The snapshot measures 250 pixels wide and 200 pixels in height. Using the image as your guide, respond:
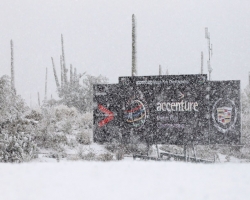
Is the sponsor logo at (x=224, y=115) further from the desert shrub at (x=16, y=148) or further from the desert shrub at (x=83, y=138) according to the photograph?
the desert shrub at (x=16, y=148)

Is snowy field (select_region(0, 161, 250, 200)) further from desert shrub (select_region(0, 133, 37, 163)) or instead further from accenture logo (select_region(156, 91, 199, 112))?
accenture logo (select_region(156, 91, 199, 112))

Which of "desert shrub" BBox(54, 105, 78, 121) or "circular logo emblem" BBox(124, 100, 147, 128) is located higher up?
"circular logo emblem" BBox(124, 100, 147, 128)

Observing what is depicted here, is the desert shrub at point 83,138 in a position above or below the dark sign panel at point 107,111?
below

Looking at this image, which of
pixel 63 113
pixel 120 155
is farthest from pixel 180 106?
pixel 63 113

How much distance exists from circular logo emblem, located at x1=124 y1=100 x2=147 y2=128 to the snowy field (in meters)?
6.33

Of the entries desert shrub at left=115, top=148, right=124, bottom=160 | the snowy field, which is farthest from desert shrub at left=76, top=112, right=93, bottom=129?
the snowy field

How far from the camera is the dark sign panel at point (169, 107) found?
14680 millimetres

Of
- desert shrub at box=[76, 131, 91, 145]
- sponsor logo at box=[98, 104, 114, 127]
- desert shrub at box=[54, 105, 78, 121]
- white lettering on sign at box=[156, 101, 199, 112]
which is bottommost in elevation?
desert shrub at box=[76, 131, 91, 145]

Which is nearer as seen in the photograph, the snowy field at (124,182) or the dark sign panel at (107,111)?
the snowy field at (124,182)

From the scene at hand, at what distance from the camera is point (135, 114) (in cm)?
1516

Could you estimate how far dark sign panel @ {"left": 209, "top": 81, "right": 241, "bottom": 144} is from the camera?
1463 cm

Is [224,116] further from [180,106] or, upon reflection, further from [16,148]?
[16,148]

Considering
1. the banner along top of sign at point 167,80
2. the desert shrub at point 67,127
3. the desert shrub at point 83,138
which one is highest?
the banner along top of sign at point 167,80

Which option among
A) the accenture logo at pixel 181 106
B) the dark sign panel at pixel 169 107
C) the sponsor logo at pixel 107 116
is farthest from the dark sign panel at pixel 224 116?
the sponsor logo at pixel 107 116
